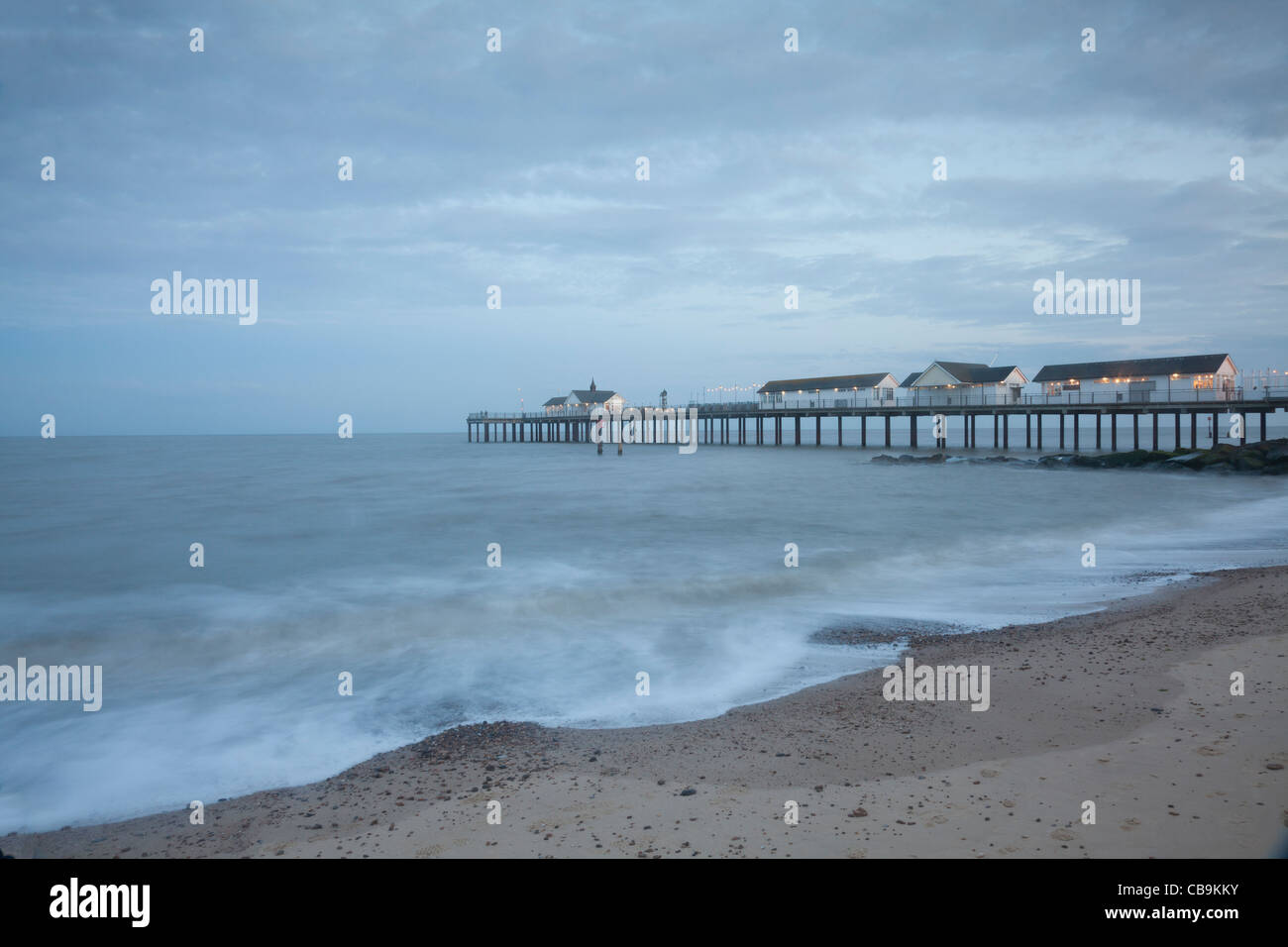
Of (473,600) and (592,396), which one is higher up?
(592,396)

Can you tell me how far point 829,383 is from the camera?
2400 inches

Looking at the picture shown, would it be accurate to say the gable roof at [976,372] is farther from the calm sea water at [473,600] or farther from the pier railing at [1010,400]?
the calm sea water at [473,600]

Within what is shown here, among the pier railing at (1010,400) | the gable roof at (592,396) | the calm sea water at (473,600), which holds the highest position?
the gable roof at (592,396)

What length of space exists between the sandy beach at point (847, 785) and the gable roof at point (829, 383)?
53.3 meters

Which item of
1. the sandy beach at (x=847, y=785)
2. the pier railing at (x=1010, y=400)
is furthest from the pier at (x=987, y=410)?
the sandy beach at (x=847, y=785)

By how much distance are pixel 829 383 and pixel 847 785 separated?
193 ft

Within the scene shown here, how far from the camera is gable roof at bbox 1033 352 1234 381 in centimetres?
4053

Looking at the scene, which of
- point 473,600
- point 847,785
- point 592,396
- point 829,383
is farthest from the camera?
point 592,396

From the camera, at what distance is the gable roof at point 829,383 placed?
5838cm

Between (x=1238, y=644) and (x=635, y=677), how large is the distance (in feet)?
20.5

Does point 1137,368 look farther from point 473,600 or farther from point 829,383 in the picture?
point 473,600

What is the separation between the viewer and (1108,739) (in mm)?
5219

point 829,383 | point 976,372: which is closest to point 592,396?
point 829,383
